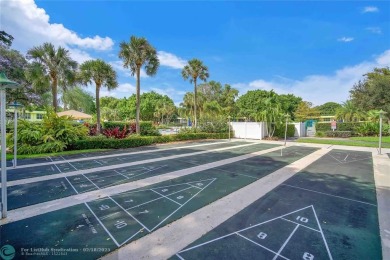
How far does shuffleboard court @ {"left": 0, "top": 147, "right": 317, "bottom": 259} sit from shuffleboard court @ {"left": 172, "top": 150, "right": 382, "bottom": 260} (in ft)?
3.58

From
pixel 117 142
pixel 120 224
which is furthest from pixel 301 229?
pixel 117 142

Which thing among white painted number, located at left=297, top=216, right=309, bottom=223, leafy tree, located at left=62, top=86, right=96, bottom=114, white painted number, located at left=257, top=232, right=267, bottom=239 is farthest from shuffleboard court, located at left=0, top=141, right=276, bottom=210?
→ leafy tree, located at left=62, top=86, right=96, bottom=114

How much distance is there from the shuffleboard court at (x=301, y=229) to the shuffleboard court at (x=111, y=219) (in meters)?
1.09

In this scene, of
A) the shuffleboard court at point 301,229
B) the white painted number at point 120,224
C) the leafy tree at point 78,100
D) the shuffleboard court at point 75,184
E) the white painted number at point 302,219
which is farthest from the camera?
the leafy tree at point 78,100

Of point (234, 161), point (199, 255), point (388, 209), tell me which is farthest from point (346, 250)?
point (234, 161)

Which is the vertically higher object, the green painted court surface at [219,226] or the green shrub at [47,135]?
the green shrub at [47,135]

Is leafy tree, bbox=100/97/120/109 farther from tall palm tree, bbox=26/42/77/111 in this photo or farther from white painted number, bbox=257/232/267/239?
white painted number, bbox=257/232/267/239

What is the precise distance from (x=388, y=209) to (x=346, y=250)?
2.73 meters

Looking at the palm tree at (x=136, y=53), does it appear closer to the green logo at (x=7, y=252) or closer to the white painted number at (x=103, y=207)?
the white painted number at (x=103, y=207)

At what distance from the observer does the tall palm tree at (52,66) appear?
44.2 feet

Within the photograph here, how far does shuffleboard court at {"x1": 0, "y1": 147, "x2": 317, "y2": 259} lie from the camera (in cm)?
316

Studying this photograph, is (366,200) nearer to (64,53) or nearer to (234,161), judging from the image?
(234,161)

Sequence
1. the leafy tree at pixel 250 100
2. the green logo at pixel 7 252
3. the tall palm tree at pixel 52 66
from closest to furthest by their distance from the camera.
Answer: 1. the green logo at pixel 7 252
2. the tall palm tree at pixel 52 66
3. the leafy tree at pixel 250 100

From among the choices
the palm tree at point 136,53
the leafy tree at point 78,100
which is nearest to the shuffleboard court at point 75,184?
the palm tree at point 136,53
